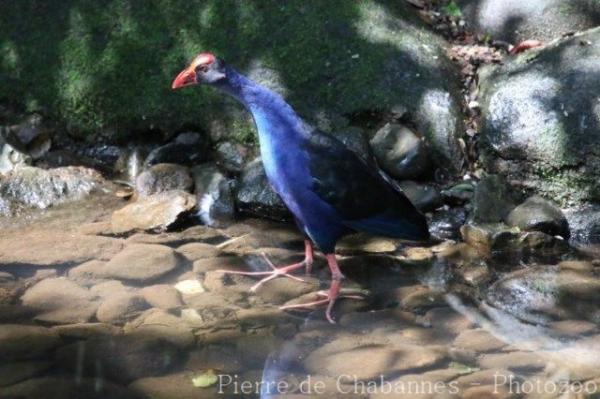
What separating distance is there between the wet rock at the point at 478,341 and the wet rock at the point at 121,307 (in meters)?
1.65

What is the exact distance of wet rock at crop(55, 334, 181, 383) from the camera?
12.4 ft

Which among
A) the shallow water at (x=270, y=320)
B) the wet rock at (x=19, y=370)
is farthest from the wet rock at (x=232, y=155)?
the wet rock at (x=19, y=370)

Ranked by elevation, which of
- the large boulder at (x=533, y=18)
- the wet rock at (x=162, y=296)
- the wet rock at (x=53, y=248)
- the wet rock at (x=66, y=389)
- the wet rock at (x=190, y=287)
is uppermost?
the large boulder at (x=533, y=18)

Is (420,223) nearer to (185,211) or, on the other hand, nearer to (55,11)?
(185,211)

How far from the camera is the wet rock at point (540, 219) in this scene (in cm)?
525

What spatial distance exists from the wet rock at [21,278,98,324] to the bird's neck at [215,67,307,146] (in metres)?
1.28

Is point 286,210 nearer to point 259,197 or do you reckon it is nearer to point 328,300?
point 259,197

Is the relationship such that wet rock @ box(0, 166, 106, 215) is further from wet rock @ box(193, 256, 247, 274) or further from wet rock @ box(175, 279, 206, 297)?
wet rock @ box(175, 279, 206, 297)

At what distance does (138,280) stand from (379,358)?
5.04 ft

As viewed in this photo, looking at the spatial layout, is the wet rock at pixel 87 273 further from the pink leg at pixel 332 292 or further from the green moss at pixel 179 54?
the green moss at pixel 179 54

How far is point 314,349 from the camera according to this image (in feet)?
13.2

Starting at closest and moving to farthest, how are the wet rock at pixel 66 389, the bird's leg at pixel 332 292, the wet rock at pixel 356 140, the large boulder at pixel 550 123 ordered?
the wet rock at pixel 66 389 → the bird's leg at pixel 332 292 → the large boulder at pixel 550 123 → the wet rock at pixel 356 140

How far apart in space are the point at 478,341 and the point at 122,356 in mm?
1716

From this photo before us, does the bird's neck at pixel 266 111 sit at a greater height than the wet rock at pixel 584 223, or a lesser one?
greater
